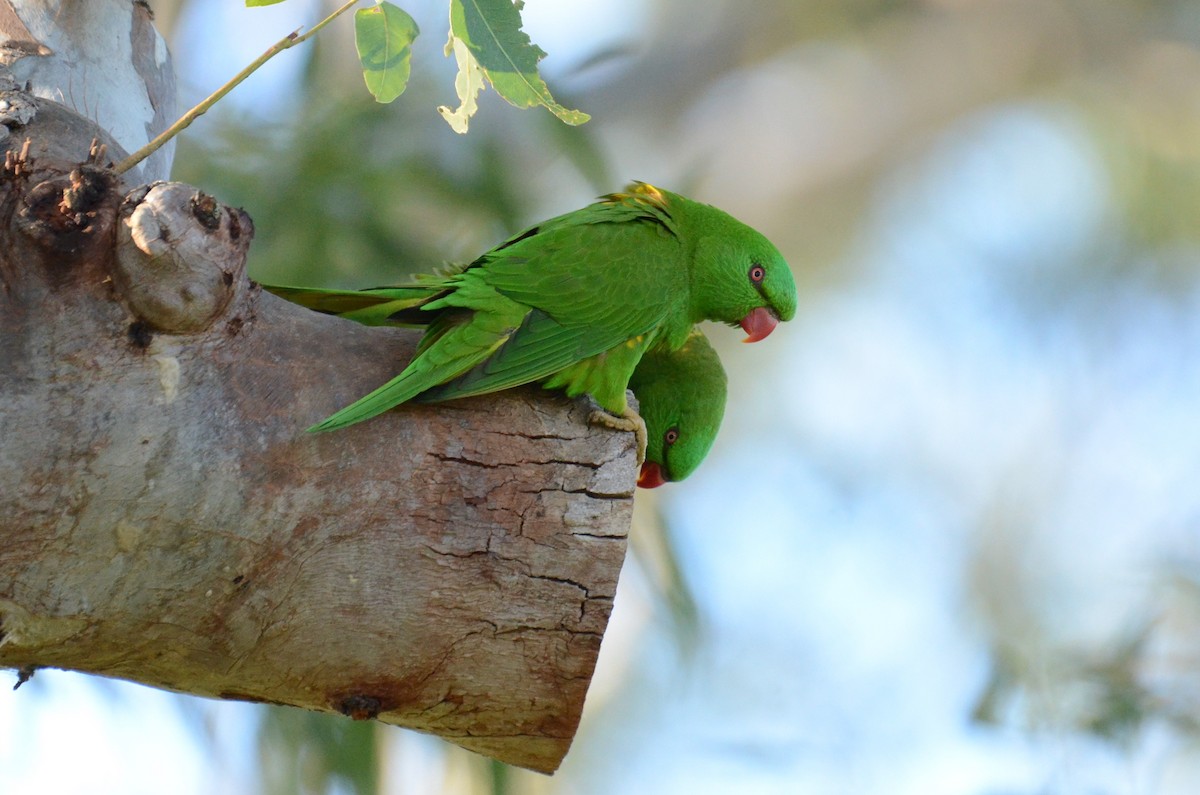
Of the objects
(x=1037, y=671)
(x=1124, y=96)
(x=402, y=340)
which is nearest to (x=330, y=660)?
(x=402, y=340)

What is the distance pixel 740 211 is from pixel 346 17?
8.72 feet

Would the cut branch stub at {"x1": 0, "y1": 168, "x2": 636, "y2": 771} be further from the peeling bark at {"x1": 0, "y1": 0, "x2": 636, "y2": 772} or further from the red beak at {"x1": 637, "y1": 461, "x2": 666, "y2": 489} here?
the red beak at {"x1": 637, "y1": 461, "x2": 666, "y2": 489}

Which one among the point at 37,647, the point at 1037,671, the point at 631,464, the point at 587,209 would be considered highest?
the point at 1037,671

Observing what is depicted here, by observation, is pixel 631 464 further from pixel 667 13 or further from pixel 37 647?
pixel 667 13

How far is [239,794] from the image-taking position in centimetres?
517

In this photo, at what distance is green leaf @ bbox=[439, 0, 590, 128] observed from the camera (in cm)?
160

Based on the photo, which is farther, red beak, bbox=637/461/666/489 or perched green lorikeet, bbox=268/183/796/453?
red beak, bbox=637/461/666/489

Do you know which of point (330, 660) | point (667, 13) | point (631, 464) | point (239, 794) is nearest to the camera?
point (330, 660)

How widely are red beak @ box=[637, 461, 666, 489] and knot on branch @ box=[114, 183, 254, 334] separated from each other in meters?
1.51

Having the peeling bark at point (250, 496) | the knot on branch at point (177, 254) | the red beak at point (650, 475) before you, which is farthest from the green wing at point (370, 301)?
the red beak at point (650, 475)

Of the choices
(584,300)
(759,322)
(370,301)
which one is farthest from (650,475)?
(370,301)

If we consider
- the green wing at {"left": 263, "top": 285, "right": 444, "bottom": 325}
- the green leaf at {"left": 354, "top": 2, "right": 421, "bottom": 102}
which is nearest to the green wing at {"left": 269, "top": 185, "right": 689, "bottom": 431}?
the green wing at {"left": 263, "top": 285, "right": 444, "bottom": 325}

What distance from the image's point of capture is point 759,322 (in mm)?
2982

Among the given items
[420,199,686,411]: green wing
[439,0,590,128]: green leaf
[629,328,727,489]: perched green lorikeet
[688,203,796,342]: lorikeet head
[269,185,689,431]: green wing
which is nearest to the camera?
[439,0,590,128]: green leaf
